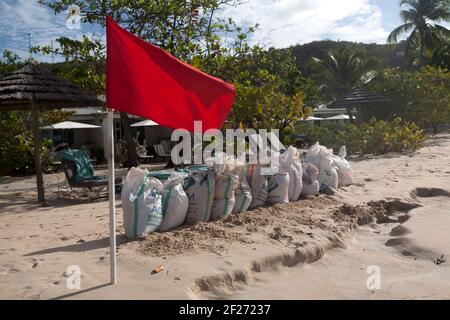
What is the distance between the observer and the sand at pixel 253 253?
3557 millimetres

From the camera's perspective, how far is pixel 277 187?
20.3 ft

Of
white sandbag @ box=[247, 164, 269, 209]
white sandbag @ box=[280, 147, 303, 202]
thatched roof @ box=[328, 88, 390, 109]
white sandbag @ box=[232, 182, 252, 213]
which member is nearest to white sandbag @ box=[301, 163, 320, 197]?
white sandbag @ box=[280, 147, 303, 202]

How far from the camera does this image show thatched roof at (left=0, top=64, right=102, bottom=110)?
7.53 meters

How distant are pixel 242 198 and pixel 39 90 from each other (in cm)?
413

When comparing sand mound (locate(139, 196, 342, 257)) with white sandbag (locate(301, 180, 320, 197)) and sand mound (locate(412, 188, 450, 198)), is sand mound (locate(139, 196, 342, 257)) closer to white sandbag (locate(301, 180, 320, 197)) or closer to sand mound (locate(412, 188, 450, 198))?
white sandbag (locate(301, 180, 320, 197))

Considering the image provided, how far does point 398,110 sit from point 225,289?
2132cm

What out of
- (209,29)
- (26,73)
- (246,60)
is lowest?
(26,73)

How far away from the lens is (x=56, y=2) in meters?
11.0

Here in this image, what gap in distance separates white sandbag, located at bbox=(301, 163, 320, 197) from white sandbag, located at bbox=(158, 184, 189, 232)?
239 cm
